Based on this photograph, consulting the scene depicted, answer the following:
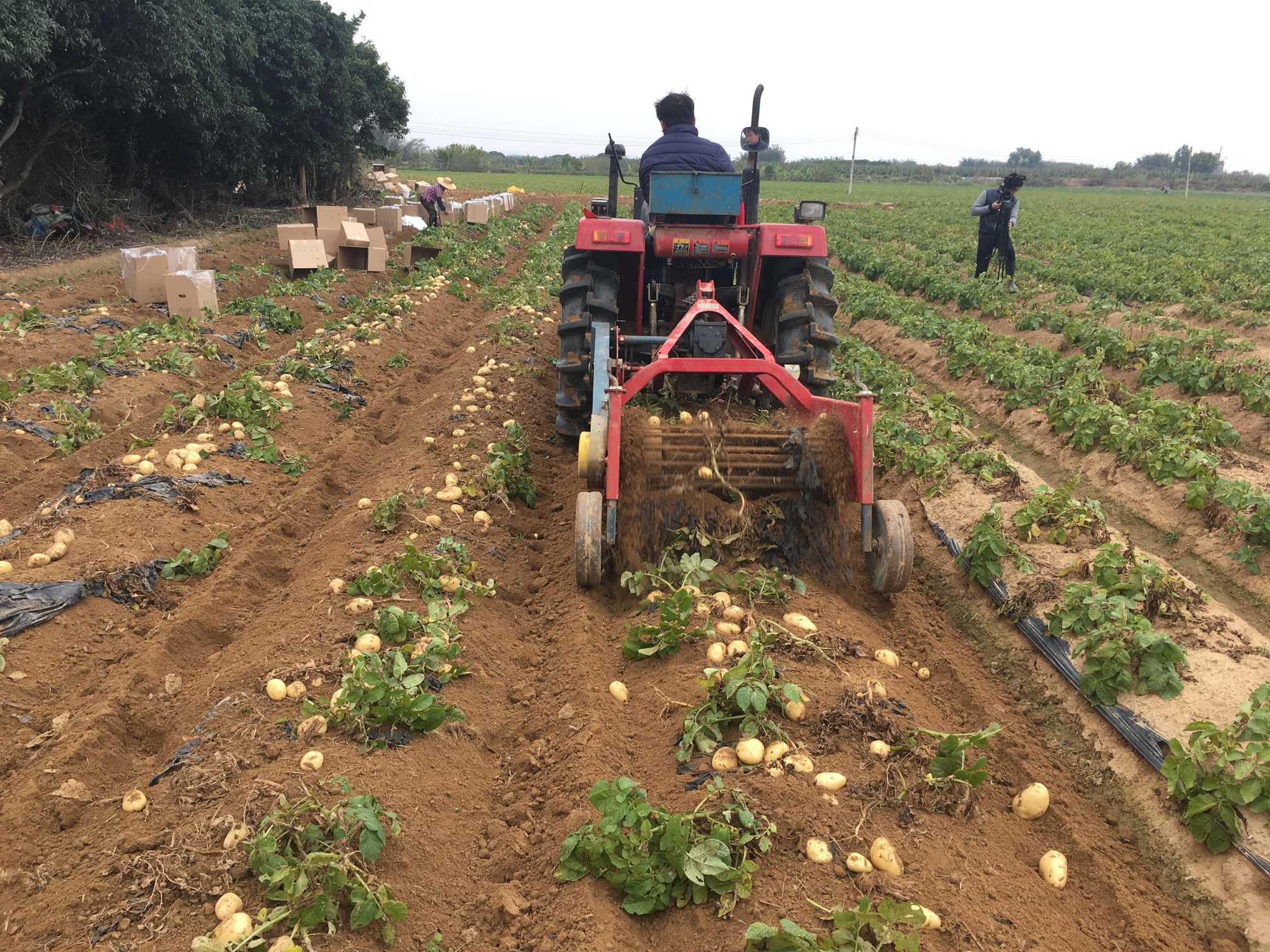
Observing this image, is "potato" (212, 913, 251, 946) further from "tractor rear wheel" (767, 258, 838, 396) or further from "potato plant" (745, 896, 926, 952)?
"tractor rear wheel" (767, 258, 838, 396)

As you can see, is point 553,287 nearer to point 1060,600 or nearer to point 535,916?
point 1060,600

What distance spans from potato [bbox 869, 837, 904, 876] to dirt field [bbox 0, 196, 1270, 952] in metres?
0.06

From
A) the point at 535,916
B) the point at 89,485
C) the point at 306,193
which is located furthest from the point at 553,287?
the point at 306,193

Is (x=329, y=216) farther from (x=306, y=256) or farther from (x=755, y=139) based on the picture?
(x=755, y=139)

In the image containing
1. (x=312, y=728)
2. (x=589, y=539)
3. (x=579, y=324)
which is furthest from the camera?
(x=579, y=324)

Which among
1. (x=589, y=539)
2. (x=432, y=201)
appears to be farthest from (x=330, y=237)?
(x=589, y=539)

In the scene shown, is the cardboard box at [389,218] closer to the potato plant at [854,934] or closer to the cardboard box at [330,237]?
the cardboard box at [330,237]

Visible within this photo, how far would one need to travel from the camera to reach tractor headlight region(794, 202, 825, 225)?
6.17 metres

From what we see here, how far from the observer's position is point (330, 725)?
140 inches

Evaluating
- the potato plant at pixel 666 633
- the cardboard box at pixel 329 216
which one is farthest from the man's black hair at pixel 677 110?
the cardboard box at pixel 329 216

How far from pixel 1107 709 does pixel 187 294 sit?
36.9 ft

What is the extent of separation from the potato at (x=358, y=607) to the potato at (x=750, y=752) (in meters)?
2.26

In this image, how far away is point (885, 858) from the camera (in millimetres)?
2926

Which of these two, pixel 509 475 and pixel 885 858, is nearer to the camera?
pixel 885 858
